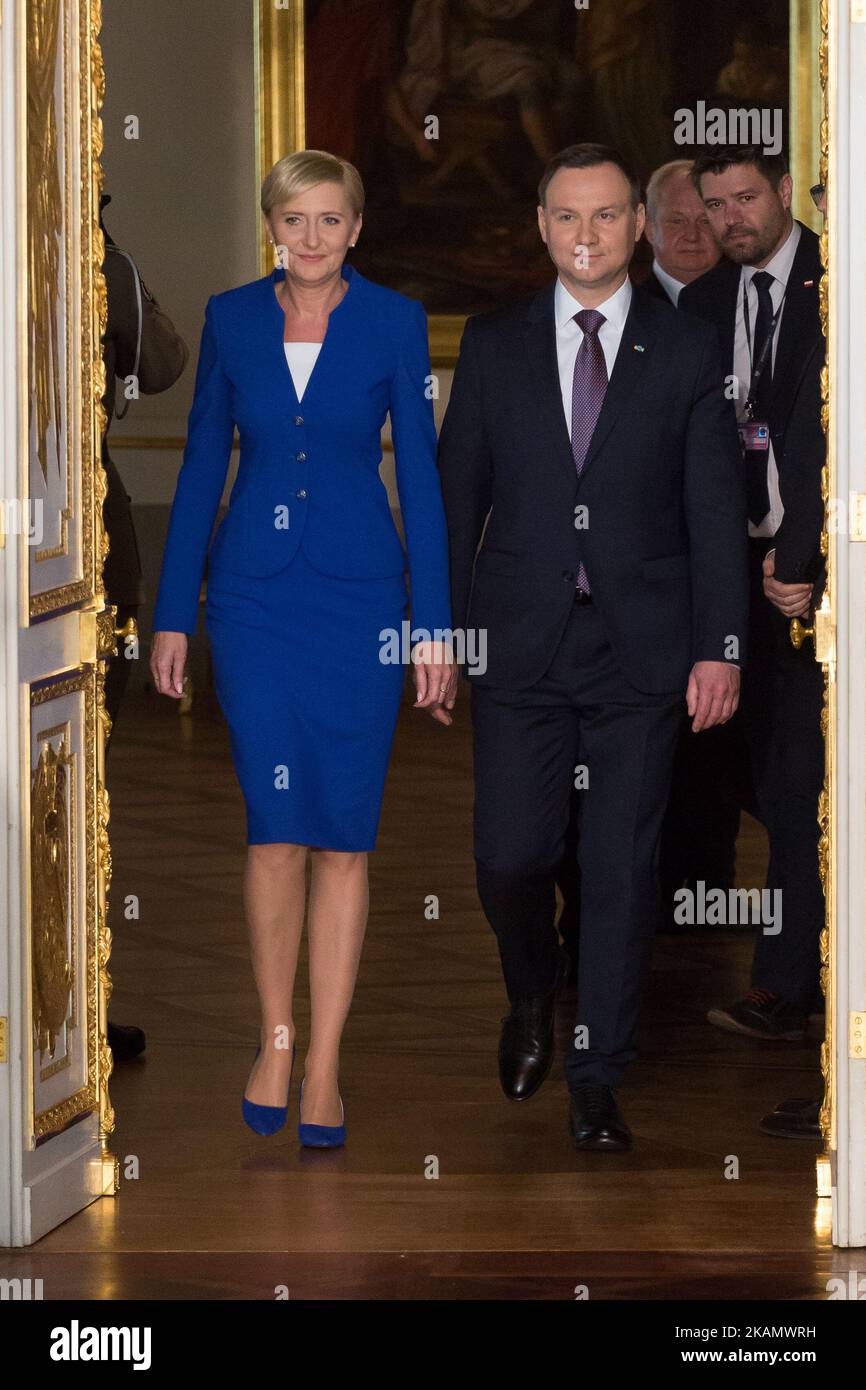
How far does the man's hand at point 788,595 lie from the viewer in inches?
205

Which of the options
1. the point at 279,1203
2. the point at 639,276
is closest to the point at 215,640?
→ the point at 279,1203

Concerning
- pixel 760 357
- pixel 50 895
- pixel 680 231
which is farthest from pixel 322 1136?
pixel 680 231

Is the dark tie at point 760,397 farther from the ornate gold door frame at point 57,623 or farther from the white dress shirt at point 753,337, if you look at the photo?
the ornate gold door frame at point 57,623

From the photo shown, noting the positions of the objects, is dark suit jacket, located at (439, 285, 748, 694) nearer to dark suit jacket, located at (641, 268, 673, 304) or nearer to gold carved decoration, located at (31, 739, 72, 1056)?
gold carved decoration, located at (31, 739, 72, 1056)

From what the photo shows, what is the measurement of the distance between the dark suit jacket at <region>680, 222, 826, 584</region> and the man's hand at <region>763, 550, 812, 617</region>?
2 cm

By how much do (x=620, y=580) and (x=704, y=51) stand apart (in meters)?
10.2

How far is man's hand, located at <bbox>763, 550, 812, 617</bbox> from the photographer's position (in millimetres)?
5199

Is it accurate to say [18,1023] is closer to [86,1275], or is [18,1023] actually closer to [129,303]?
[86,1275]

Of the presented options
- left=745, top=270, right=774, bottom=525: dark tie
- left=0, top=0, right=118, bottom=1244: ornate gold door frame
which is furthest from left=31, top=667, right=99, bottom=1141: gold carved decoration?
left=745, top=270, right=774, bottom=525: dark tie

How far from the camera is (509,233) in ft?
47.2

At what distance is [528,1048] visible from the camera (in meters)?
5.25

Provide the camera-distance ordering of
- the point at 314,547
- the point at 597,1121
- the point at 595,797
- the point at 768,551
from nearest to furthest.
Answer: the point at 314,547 < the point at 597,1121 < the point at 595,797 < the point at 768,551

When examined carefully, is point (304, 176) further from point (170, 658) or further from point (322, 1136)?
point (322, 1136)

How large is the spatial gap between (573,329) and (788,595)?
79 cm
